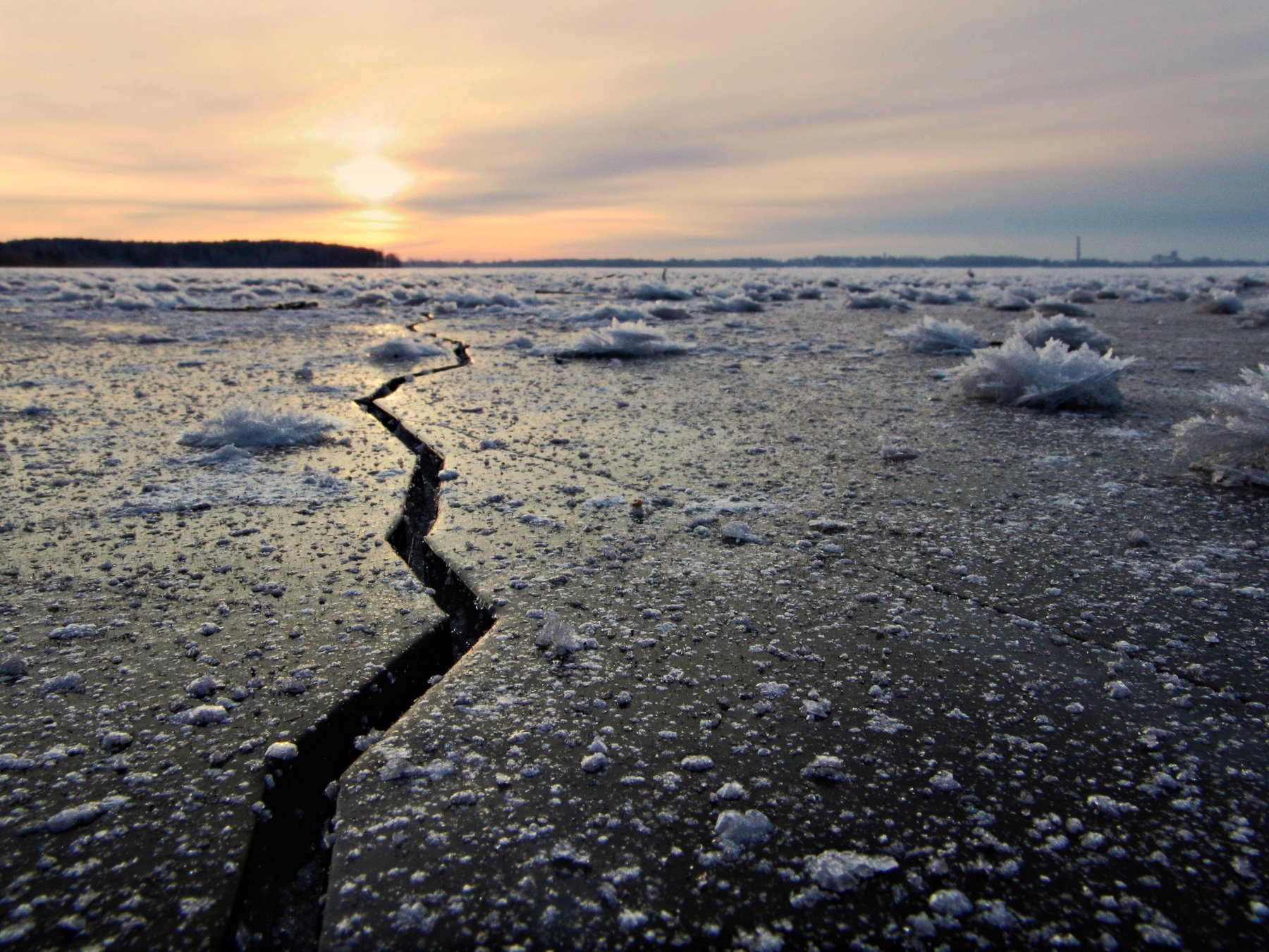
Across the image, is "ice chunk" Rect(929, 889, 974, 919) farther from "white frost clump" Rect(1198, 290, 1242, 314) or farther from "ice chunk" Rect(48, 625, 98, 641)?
"white frost clump" Rect(1198, 290, 1242, 314)

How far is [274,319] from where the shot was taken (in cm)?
806

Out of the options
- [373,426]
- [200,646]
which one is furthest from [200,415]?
[200,646]

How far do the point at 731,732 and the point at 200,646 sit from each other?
87cm

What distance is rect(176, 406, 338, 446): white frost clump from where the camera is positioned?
96.1 inches

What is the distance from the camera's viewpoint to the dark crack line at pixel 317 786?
74cm

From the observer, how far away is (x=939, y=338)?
16.5 feet

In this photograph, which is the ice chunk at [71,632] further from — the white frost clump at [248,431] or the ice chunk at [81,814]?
the white frost clump at [248,431]

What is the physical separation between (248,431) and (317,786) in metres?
1.85

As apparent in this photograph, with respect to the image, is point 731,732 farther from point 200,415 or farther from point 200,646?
point 200,415

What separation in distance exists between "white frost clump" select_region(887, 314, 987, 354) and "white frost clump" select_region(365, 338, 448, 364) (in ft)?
11.1

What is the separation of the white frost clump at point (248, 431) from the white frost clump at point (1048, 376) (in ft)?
9.23

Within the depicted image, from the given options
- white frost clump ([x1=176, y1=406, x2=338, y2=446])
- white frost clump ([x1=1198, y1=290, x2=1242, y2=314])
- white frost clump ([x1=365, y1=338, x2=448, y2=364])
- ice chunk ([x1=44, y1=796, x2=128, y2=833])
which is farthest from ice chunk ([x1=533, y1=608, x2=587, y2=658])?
white frost clump ([x1=1198, y1=290, x2=1242, y2=314])

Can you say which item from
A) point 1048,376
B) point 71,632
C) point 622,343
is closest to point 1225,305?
point 1048,376

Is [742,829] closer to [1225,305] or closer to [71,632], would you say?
[71,632]
